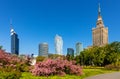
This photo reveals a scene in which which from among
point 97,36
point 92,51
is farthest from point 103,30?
point 92,51

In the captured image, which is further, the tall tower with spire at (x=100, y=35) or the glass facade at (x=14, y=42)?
the glass facade at (x=14, y=42)

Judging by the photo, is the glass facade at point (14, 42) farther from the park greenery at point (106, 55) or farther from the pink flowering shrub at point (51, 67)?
the pink flowering shrub at point (51, 67)

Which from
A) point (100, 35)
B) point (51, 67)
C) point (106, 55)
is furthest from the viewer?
point (100, 35)

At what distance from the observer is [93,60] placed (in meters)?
77.9

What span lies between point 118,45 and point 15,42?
125m

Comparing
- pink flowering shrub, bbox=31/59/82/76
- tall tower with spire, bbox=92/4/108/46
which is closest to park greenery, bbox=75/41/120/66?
pink flowering shrub, bbox=31/59/82/76

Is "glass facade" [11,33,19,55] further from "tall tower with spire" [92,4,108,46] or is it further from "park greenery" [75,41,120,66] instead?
"park greenery" [75,41,120,66]

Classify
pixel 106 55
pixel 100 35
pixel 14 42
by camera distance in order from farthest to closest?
pixel 14 42
pixel 100 35
pixel 106 55

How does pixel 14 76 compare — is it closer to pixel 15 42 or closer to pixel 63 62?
pixel 63 62

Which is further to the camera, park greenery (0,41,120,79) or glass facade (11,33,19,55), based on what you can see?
glass facade (11,33,19,55)

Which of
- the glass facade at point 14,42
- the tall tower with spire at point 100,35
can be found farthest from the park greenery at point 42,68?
the glass facade at point 14,42

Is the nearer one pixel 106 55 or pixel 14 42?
pixel 106 55

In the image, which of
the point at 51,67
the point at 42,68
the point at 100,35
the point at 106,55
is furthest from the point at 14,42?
the point at 42,68

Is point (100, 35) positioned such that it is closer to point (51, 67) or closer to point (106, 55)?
point (106, 55)
